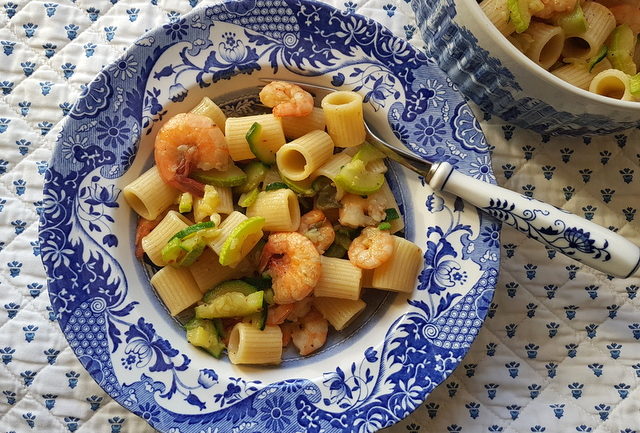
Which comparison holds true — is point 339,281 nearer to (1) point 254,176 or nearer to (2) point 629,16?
(1) point 254,176

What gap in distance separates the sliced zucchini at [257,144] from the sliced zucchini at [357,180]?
0.19 m

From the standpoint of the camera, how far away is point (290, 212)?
4.83 feet

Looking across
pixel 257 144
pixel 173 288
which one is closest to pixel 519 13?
pixel 257 144

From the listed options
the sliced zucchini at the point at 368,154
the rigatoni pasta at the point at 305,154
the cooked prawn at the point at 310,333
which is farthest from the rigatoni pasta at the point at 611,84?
the cooked prawn at the point at 310,333

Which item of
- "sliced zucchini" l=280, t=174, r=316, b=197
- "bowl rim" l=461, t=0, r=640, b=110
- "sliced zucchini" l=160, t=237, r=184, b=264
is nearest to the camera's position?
"bowl rim" l=461, t=0, r=640, b=110

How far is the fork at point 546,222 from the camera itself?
135 centimetres

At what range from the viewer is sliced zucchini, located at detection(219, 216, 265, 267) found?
1373 mm

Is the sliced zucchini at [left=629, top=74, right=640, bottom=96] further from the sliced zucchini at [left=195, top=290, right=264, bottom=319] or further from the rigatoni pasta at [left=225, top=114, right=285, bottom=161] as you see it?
the sliced zucchini at [left=195, top=290, right=264, bottom=319]

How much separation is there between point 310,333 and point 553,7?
967 millimetres

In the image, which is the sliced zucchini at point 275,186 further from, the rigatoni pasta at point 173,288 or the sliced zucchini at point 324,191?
the rigatoni pasta at point 173,288

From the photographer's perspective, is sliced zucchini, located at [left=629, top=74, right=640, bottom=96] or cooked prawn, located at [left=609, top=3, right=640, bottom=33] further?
cooked prawn, located at [left=609, top=3, right=640, bottom=33]

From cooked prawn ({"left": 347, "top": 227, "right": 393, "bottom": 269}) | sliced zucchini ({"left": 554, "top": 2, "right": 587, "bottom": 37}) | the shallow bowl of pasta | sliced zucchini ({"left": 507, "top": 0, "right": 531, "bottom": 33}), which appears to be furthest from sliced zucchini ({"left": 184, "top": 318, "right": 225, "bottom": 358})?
sliced zucchini ({"left": 554, "top": 2, "right": 587, "bottom": 37})

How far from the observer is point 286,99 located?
1.49 meters

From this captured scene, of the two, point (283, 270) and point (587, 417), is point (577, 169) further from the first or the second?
point (283, 270)
